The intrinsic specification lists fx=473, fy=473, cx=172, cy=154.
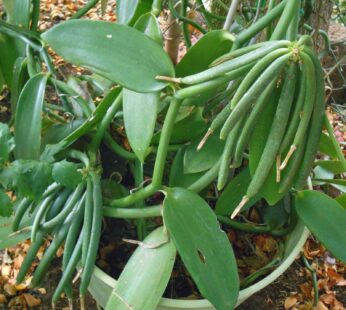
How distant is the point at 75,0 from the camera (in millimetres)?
1719

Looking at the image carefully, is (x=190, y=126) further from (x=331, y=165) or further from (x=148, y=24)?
(x=331, y=165)

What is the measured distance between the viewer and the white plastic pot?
66 cm

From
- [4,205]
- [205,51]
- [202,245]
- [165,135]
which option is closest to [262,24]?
[205,51]

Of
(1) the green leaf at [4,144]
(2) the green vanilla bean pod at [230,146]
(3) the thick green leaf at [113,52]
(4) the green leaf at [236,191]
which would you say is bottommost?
(4) the green leaf at [236,191]

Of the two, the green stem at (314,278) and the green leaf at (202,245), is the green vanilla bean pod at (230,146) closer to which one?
the green leaf at (202,245)

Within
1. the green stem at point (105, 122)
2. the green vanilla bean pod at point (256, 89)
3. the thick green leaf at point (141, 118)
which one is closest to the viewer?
the green vanilla bean pod at point (256, 89)

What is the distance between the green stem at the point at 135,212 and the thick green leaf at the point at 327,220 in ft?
0.66

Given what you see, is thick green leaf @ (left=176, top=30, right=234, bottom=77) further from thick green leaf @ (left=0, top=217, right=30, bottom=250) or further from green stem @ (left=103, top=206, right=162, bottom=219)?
thick green leaf @ (left=0, top=217, right=30, bottom=250)

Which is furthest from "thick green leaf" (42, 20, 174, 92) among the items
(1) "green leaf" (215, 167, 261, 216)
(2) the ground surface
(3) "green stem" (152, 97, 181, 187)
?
(2) the ground surface

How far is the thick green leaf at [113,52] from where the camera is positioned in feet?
1.64

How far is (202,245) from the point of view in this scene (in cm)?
59

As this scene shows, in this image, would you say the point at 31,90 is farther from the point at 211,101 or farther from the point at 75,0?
the point at 75,0

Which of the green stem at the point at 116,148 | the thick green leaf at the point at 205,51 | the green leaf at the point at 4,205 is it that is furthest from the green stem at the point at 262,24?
the green leaf at the point at 4,205

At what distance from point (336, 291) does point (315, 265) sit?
71 millimetres
